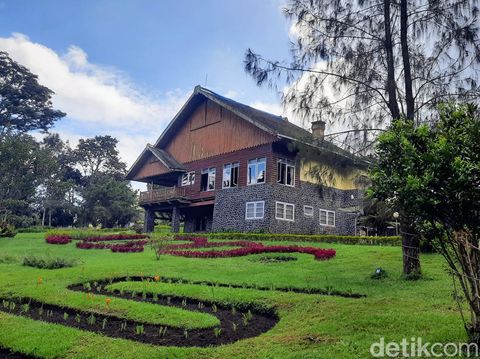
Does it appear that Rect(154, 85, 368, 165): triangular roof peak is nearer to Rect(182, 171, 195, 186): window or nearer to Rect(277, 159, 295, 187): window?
Rect(277, 159, 295, 187): window

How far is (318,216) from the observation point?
91.4 feet

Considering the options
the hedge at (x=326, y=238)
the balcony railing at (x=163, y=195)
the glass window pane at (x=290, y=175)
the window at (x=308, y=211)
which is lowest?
the hedge at (x=326, y=238)

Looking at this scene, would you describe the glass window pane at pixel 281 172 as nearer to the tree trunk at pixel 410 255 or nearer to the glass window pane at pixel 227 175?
the glass window pane at pixel 227 175

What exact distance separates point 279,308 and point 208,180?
2305 cm

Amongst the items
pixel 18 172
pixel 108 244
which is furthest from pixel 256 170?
pixel 18 172

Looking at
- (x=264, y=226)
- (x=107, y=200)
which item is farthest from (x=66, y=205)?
(x=264, y=226)

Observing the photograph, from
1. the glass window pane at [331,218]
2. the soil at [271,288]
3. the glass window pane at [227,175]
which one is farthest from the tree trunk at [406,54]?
the glass window pane at [331,218]

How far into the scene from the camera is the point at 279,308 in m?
7.48

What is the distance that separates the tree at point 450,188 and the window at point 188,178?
1028 inches

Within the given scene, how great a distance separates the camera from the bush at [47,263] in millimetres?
13407

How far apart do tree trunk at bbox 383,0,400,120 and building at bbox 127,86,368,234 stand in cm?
1036

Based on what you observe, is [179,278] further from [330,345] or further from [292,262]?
[330,345]

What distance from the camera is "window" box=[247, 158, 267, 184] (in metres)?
26.2

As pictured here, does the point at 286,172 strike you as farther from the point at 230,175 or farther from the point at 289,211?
the point at 230,175
